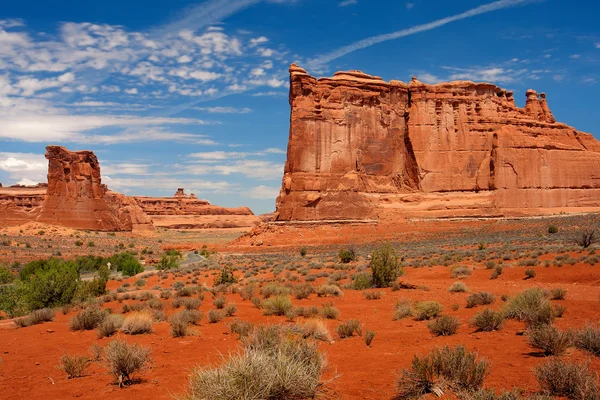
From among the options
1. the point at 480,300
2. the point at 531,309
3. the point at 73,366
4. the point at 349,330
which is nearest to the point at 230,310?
the point at 349,330

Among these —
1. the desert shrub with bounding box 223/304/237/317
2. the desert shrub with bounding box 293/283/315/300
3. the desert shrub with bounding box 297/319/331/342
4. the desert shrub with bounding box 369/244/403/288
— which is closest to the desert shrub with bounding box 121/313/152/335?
the desert shrub with bounding box 223/304/237/317

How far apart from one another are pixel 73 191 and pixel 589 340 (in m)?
59.3

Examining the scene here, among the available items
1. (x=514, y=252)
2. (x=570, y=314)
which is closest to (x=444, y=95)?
(x=514, y=252)

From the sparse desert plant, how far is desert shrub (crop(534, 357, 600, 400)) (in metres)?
1.47

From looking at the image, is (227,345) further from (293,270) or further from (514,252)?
(514,252)

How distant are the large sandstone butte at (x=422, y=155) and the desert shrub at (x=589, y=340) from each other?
4092 cm

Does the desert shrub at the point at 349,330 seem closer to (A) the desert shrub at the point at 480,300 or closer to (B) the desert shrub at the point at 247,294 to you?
(A) the desert shrub at the point at 480,300

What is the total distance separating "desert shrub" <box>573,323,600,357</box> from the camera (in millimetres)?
5891

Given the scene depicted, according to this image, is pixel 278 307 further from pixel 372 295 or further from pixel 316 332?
pixel 372 295

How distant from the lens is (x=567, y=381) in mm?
4469

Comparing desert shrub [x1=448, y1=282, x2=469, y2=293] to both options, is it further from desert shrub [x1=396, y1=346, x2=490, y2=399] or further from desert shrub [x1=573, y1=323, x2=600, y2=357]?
desert shrub [x1=396, y1=346, x2=490, y2=399]

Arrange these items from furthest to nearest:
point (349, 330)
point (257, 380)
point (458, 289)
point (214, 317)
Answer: point (458, 289)
point (214, 317)
point (349, 330)
point (257, 380)

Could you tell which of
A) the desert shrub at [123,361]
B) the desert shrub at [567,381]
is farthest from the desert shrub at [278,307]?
the desert shrub at [567,381]

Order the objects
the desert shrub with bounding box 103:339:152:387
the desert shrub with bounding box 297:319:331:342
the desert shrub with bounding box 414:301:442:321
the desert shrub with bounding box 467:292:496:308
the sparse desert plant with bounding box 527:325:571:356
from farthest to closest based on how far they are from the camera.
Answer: the desert shrub with bounding box 467:292:496:308, the desert shrub with bounding box 414:301:442:321, the desert shrub with bounding box 297:319:331:342, the desert shrub with bounding box 103:339:152:387, the sparse desert plant with bounding box 527:325:571:356
